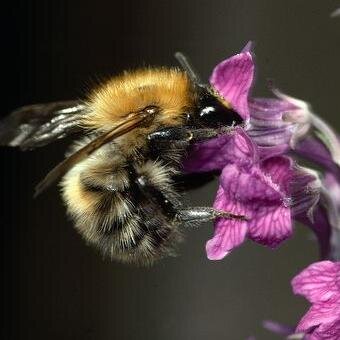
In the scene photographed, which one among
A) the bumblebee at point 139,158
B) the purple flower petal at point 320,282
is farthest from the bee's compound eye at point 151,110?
the purple flower petal at point 320,282

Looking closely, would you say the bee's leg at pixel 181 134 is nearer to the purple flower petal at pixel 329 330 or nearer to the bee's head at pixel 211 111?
the bee's head at pixel 211 111

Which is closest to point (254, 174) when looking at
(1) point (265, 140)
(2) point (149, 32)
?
(1) point (265, 140)

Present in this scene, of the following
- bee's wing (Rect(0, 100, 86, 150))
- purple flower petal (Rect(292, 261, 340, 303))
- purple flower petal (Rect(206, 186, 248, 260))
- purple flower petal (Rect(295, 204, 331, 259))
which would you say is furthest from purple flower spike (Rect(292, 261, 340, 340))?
bee's wing (Rect(0, 100, 86, 150))

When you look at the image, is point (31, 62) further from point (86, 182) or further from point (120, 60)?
point (86, 182)

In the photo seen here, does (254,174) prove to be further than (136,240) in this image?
No

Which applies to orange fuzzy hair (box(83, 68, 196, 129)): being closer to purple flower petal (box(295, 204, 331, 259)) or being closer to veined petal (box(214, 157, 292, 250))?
veined petal (box(214, 157, 292, 250))

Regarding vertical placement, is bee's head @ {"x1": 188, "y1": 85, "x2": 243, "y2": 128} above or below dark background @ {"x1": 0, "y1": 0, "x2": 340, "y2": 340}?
above
